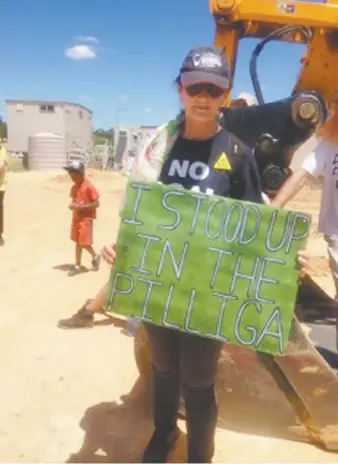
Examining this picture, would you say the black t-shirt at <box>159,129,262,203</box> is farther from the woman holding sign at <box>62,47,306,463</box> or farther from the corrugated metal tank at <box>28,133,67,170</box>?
the corrugated metal tank at <box>28,133,67,170</box>

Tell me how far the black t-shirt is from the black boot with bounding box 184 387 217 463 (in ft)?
2.80

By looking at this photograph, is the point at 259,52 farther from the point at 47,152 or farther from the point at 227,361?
the point at 47,152

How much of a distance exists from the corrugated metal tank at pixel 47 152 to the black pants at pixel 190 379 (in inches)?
1027

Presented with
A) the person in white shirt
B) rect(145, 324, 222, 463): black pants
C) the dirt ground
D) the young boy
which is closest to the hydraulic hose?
the person in white shirt

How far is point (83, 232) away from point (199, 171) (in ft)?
16.5

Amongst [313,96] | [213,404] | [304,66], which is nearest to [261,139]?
[313,96]

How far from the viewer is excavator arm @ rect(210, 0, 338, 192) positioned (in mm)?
4227

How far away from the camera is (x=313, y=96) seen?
4.23 m

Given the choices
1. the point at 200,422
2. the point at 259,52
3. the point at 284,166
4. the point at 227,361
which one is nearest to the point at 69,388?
the point at 227,361

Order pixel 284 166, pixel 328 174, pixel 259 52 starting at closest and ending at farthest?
pixel 328 174, pixel 284 166, pixel 259 52

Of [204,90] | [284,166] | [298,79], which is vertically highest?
[298,79]

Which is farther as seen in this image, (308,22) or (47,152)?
(47,152)

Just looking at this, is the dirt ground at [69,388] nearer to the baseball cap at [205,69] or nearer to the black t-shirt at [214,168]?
the black t-shirt at [214,168]

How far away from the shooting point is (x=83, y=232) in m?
7.21
